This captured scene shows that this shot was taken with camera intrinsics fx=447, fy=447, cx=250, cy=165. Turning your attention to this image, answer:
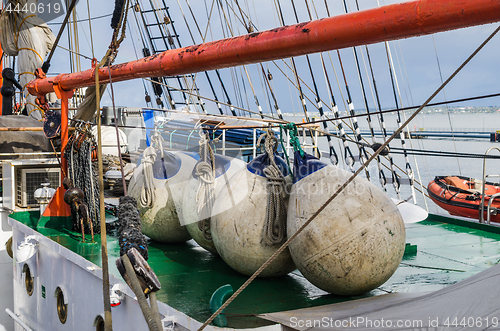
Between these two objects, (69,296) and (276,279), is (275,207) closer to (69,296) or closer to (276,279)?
(276,279)

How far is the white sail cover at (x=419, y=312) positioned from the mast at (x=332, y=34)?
1411 millimetres

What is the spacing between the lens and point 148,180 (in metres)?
5.26

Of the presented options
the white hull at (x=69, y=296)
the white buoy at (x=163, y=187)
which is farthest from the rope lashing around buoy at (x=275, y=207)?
the white buoy at (x=163, y=187)

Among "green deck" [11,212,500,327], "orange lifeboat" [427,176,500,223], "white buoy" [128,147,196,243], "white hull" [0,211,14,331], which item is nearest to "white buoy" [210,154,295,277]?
"green deck" [11,212,500,327]

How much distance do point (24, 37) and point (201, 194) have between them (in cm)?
715

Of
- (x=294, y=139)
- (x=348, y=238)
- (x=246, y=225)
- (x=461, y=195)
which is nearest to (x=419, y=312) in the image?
(x=348, y=238)

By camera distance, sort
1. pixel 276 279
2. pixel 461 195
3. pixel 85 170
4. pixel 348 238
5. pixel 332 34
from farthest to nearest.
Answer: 1. pixel 461 195
2. pixel 85 170
3. pixel 276 279
4. pixel 348 238
5. pixel 332 34

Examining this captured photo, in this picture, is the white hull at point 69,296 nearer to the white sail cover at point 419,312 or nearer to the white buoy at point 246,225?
the white sail cover at point 419,312

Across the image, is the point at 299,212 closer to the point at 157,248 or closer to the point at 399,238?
the point at 399,238

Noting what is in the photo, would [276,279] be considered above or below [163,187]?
below

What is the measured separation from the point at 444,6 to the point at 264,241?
2.36m

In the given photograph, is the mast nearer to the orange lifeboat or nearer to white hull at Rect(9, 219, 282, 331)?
white hull at Rect(9, 219, 282, 331)

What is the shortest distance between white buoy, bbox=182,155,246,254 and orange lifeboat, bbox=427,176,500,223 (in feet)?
25.1

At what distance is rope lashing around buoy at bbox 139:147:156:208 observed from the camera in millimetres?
5219
